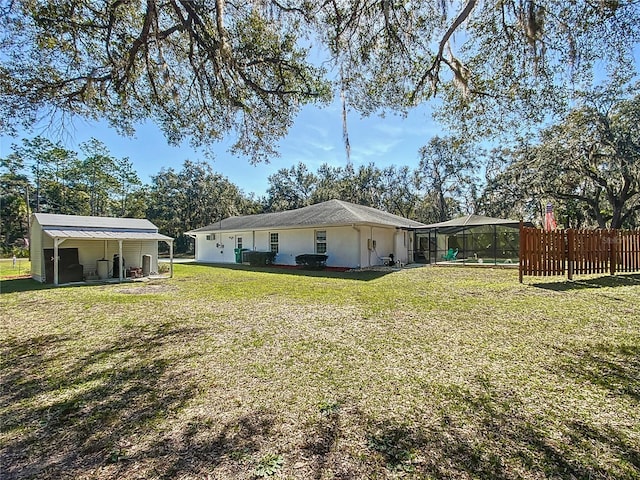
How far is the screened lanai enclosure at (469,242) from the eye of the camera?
56.3ft

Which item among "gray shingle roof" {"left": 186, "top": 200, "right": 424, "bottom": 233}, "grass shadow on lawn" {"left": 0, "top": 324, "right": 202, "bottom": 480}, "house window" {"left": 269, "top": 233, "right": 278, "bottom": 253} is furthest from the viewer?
"house window" {"left": 269, "top": 233, "right": 278, "bottom": 253}

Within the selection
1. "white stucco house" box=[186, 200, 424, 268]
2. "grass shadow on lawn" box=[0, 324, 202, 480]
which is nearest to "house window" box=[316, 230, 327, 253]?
"white stucco house" box=[186, 200, 424, 268]

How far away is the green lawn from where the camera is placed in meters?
2.21

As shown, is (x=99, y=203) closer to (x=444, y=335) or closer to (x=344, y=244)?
(x=344, y=244)

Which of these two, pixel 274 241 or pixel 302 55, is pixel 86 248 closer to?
pixel 274 241

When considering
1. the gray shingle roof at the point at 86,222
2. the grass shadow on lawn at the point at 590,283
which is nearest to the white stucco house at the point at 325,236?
the gray shingle roof at the point at 86,222

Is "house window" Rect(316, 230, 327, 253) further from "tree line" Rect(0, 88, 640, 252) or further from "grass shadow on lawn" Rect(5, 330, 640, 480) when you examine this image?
"tree line" Rect(0, 88, 640, 252)

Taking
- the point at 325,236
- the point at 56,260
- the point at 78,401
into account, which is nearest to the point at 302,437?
the point at 78,401

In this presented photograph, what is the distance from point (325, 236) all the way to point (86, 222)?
10.5 metres

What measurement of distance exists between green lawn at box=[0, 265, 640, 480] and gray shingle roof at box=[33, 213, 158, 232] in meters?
7.42

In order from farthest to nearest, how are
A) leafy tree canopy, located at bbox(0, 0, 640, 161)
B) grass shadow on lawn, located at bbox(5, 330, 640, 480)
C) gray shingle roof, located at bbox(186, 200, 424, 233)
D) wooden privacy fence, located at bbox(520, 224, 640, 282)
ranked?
gray shingle roof, located at bbox(186, 200, 424, 233), wooden privacy fence, located at bbox(520, 224, 640, 282), leafy tree canopy, located at bbox(0, 0, 640, 161), grass shadow on lawn, located at bbox(5, 330, 640, 480)

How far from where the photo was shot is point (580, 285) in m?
9.11

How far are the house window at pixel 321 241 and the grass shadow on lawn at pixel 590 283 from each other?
948 centimetres

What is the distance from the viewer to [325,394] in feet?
10.3
